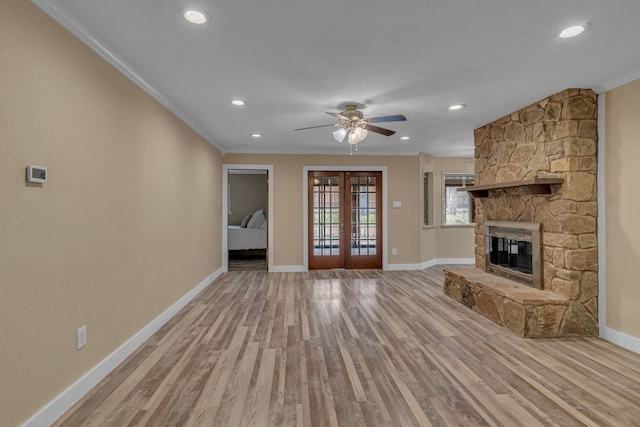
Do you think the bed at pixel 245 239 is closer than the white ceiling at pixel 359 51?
No

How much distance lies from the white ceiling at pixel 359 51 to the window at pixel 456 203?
3.48 meters

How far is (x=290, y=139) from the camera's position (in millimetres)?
5254

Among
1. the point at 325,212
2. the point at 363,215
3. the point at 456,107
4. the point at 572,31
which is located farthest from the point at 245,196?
the point at 572,31

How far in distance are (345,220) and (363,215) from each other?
1.30 feet

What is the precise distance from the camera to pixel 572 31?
2.12 metres

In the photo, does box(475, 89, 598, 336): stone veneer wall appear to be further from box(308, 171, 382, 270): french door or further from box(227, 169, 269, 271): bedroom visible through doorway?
box(227, 169, 269, 271): bedroom visible through doorway

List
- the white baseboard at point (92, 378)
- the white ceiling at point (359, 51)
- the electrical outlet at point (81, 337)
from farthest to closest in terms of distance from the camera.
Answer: the electrical outlet at point (81, 337)
the white ceiling at point (359, 51)
the white baseboard at point (92, 378)

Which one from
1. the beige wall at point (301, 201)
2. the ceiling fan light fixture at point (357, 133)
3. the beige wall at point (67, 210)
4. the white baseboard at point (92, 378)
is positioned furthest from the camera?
the beige wall at point (301, 201)

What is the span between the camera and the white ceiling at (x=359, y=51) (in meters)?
1.89

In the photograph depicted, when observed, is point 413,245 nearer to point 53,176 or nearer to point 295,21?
point 295,21

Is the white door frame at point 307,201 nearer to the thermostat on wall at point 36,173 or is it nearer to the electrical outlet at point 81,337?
the electrical outlet at point 81,337

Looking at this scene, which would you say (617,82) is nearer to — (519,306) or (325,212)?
(519,306)

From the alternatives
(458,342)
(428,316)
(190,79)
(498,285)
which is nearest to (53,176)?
(190,79)

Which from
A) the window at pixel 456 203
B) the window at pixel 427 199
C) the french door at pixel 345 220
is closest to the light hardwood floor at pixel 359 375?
the french door at pixel 345 220
